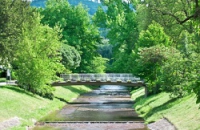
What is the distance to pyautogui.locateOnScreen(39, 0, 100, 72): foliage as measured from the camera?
8088 cm

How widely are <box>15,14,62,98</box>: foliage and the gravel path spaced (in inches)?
580

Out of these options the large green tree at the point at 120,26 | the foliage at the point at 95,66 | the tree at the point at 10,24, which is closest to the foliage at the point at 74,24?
the foliage at the point at 95,66

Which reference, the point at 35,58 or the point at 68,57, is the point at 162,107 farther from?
the point at 68,57

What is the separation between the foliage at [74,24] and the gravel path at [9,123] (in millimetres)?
49336

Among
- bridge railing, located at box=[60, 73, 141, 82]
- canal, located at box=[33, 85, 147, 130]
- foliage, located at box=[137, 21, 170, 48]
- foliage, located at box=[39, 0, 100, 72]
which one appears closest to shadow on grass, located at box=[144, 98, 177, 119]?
canal, located at box=[33, 85, 147, 130]

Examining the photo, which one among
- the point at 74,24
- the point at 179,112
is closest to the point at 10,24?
the point at 179,112

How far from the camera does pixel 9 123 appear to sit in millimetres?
30125

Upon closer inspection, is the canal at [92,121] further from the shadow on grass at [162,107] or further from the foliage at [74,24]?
the foliage at [74,24]

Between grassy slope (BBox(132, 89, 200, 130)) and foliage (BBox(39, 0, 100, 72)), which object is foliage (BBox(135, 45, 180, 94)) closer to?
grassy slope (BBox(132, 89, 200, 130))

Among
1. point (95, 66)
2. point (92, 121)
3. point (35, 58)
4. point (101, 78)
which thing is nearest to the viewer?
point (92, 121)

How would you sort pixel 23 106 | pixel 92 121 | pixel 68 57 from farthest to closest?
pixel 68 57, pixel 23 106, pixel 92 121

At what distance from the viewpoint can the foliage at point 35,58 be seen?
46781 mm

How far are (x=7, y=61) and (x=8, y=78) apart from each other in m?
13.9

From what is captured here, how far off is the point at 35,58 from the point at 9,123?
17.9 m
